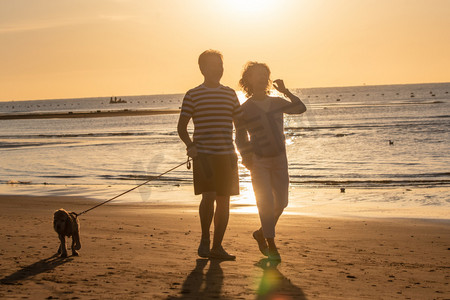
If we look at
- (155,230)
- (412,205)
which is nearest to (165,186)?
(412,205)

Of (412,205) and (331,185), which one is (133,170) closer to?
(331,185)

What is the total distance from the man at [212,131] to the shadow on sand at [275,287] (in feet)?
2.37

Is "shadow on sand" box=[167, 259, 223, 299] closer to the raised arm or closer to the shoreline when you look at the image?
the raised arm

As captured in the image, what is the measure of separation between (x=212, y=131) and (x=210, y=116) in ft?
0.50

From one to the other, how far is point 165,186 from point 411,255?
1136 cm

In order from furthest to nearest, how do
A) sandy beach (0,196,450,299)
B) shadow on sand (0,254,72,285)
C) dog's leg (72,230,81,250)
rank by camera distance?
dog's leg (72,230,81,250) < shadow on sand (0,254,72,285) < sandy beach (0,196,450,299)

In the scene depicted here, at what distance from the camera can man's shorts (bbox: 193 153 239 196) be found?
6035mm

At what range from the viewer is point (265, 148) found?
6.05m

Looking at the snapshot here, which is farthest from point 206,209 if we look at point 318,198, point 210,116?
point 318,198

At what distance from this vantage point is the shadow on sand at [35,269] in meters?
5.26

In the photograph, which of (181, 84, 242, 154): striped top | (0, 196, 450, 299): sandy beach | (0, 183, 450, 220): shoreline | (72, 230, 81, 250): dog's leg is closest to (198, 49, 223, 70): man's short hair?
(181, 84, 242, 154): striped top

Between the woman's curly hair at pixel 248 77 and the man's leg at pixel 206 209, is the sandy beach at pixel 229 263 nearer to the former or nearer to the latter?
the man's leg at pixel 206 209

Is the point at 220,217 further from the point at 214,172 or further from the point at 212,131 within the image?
the point at 212,131

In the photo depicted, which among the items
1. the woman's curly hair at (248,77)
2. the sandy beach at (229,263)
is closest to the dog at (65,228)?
the sandy beach at (229,263)
